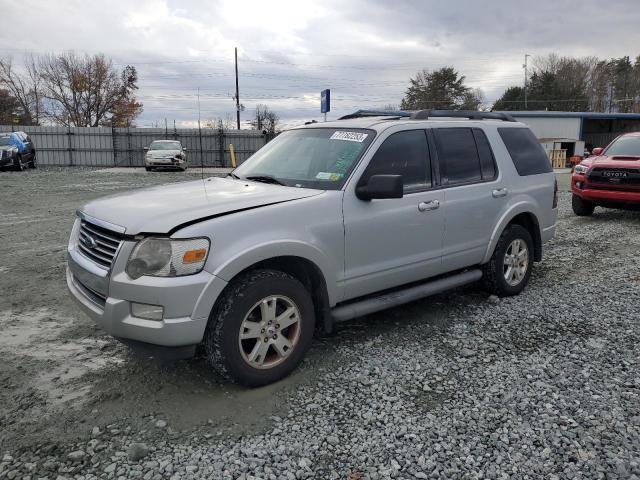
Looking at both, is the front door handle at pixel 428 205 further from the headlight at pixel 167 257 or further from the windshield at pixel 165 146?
the windshield at pixel 165 146

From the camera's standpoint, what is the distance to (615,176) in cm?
1010

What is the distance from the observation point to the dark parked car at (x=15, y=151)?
21.8 m

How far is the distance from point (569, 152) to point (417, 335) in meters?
35.8

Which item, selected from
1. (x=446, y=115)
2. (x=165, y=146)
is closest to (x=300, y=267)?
(x=446, y=115)

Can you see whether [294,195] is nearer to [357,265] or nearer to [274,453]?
[357,265]

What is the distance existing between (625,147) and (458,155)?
7966 millimetres

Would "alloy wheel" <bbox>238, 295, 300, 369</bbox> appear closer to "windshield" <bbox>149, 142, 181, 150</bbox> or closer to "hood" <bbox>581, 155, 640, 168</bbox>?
"hood" <bbox>581, 155, 640, 168</bbox>

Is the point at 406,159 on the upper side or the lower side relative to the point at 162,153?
lower

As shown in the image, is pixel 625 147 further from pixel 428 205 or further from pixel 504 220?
pixel 428 205

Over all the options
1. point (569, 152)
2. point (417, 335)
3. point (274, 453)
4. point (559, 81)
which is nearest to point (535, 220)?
point (417, 335)

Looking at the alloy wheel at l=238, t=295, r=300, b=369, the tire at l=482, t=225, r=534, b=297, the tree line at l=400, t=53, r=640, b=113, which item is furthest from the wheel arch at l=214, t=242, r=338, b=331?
the tree line at l=400, t=53, r=640, b=113

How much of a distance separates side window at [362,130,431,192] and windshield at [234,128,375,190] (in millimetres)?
146

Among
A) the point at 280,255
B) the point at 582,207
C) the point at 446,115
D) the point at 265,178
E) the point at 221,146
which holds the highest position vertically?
the point at 221,146

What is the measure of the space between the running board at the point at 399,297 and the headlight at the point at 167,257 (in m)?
1.16
